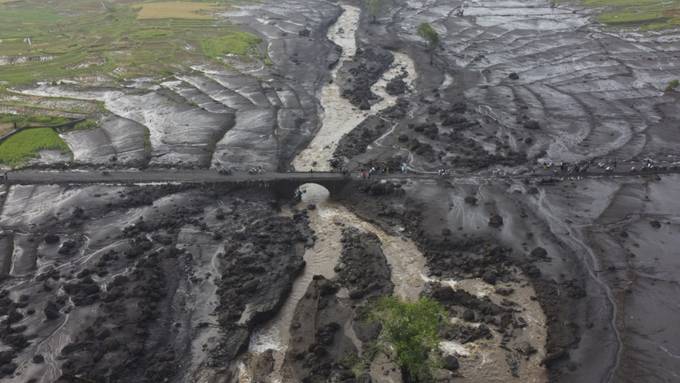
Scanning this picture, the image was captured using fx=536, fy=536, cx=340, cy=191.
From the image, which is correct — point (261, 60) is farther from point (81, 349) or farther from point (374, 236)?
point (81, 349)

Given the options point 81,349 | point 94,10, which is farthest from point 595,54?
point 94,10

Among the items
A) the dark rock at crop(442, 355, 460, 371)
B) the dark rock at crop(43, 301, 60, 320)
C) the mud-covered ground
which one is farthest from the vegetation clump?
the dark rock at crop(442, 355, 460, 371)

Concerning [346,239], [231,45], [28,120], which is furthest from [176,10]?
[346,239]

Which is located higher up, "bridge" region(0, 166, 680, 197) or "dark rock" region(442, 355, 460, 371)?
"bridge" region(0, 166, 680, 197)

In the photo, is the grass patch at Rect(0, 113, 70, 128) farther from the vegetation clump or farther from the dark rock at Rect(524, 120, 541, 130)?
the dark rock at Rect(524, 120, 541, 130)

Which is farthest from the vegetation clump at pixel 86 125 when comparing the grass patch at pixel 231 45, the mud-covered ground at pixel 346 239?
the grass patch at pixel 231 45
